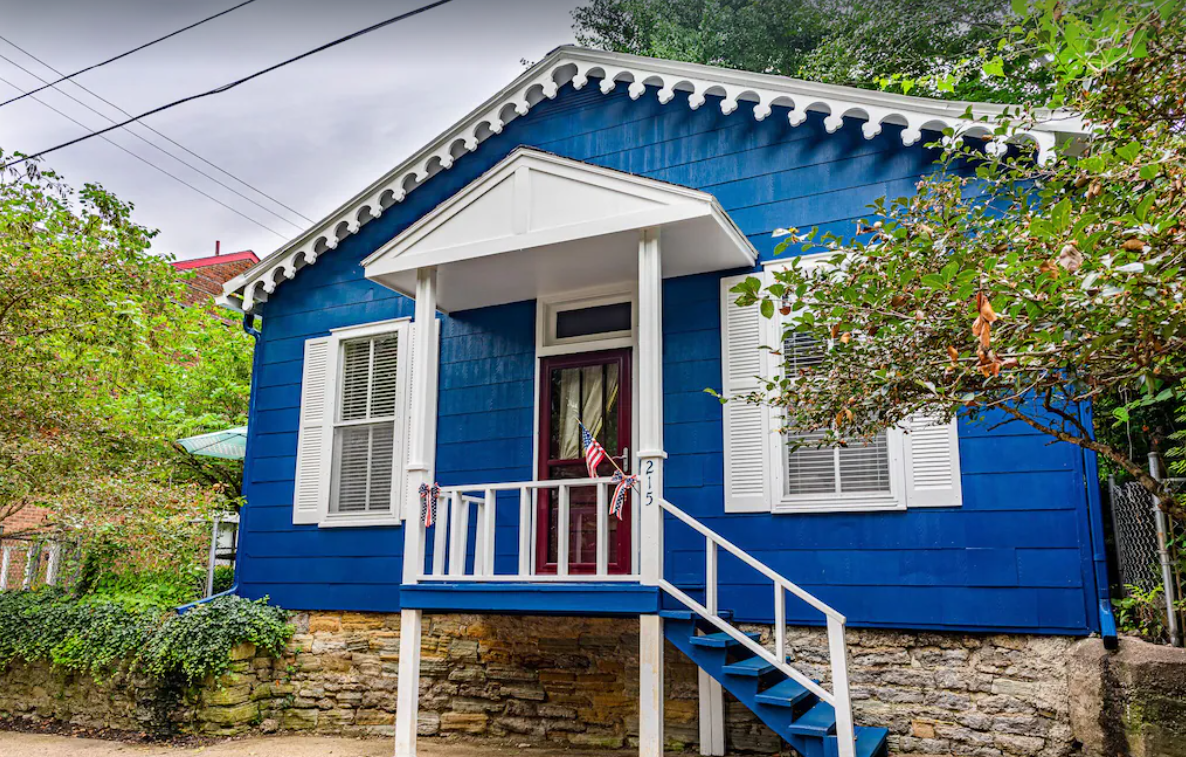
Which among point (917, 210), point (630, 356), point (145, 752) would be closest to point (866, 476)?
point (630, 356)

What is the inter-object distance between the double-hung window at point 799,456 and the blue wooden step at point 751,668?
4.21ft

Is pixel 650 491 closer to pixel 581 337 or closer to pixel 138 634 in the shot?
pixel 581 337

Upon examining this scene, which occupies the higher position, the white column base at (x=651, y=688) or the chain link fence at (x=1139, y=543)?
the chain link fence at (x=1139, y=543)

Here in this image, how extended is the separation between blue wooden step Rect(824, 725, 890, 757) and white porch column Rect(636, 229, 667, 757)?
1.02 m

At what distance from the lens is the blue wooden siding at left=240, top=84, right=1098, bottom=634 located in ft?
19.6

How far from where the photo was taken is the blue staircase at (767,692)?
5.19m

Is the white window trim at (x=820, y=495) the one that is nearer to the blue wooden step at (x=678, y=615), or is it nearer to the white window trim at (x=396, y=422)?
the blue wooden step at (x=678, y=615)

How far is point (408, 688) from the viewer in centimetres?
643

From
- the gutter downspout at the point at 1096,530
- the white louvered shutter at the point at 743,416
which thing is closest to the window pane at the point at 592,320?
the white louvered shutter at the point at 743,416

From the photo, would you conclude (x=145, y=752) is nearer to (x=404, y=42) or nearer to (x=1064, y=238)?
(x=404, y=42)

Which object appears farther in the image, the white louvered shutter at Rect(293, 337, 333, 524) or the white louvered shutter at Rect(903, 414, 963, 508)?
the white louvered shutter at Rect(293, 337, 333, 524)

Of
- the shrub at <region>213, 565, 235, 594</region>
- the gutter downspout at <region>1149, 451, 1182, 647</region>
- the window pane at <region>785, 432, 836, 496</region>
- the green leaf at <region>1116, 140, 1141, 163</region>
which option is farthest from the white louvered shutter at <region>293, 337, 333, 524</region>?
the green leaf at <region>1116, 140, 1141, 163</region>

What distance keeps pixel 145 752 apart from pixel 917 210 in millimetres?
7187

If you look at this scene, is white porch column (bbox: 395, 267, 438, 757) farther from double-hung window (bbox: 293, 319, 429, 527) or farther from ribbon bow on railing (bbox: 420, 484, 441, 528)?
double-hung window (bbox: 293, 319, 429, 527)
